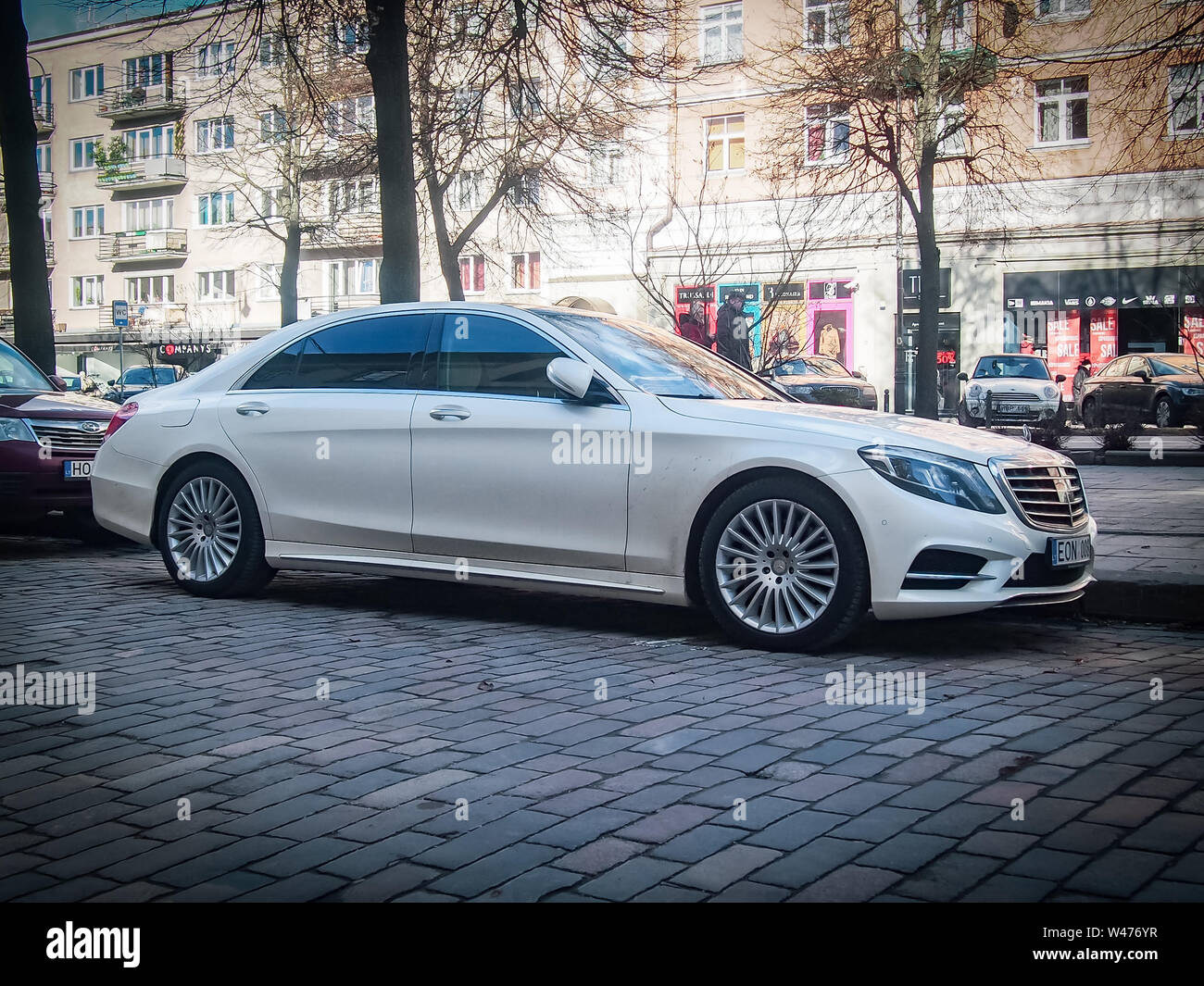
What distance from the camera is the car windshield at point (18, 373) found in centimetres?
1015

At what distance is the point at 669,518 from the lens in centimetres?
591

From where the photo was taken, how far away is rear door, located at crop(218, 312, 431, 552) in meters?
6.70

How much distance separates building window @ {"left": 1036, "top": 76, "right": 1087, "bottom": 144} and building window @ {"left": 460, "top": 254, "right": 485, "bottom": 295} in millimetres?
20111

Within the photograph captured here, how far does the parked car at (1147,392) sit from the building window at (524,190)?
11678mm

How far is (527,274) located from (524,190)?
770 inches

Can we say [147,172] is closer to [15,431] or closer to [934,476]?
[15,431]

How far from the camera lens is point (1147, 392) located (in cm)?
2470

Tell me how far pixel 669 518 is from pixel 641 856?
2.89 m

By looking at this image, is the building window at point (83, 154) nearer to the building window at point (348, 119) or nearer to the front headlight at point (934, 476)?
the building window at point (348, 119)

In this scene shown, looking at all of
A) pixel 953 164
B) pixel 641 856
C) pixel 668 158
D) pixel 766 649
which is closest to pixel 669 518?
pixel 766 649

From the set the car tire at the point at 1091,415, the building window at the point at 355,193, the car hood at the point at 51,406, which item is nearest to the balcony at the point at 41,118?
the building window at the point at 355,193

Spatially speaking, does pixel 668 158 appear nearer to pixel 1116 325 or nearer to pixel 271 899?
pixel 1116 325

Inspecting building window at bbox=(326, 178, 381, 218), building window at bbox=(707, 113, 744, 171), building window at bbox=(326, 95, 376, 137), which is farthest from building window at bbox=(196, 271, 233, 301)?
building window at bbox=(707, 113, 744, 171)

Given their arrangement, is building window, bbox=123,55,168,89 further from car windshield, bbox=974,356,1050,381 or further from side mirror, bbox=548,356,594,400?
car windshield, bbox=974,356,1050,381
